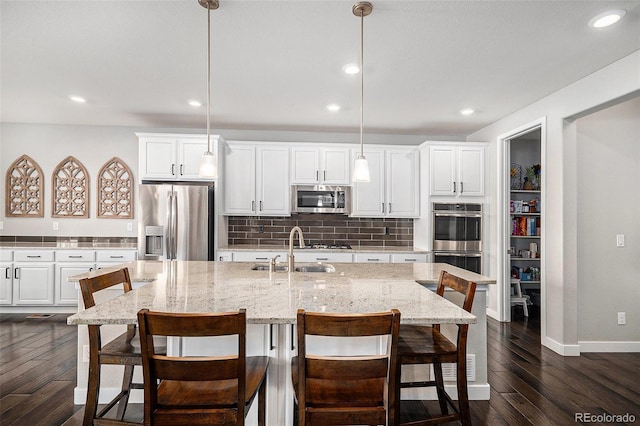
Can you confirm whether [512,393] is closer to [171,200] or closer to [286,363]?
[286,363]

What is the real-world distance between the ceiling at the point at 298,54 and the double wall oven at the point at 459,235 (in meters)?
1.22

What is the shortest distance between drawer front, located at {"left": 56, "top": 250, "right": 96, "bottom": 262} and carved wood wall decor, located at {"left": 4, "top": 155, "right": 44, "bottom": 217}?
3.06ft

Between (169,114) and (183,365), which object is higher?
(169,114)

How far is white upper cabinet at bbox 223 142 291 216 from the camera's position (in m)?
4.75

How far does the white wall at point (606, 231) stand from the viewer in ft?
11.2

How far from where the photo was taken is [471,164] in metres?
4.71

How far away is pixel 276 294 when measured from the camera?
1861 mm

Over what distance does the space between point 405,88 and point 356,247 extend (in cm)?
234

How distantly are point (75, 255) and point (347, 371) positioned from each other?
4.45 m

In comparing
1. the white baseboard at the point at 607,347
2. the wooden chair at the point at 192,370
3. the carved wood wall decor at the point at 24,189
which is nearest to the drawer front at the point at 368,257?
the white baseboard at the point at 607,347

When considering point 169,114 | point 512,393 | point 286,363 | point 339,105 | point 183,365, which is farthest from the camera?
point 169,114

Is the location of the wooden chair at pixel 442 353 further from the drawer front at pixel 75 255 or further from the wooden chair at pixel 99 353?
the drawer front at pixel 75 255

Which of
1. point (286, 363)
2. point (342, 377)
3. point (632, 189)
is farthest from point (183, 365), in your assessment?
point (632, 189)
